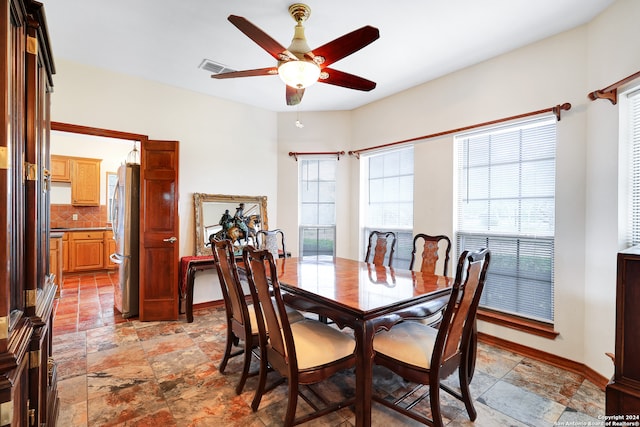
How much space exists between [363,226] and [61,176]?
6143 mm

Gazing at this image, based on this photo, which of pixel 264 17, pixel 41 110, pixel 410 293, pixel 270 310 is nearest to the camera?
pixel 41 110

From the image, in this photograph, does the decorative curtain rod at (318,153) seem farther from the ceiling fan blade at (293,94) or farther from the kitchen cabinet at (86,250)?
the kitchen cabinet at (86,250)

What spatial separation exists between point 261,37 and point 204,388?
8.08 ft

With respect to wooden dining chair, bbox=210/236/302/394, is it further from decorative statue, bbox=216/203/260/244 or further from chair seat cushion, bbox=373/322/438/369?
decorative statue, bbox=216/203/260/244

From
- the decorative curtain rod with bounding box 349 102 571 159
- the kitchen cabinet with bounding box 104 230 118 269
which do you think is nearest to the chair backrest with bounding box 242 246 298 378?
the decorative curtain rod with bounding box 349 102 571 159

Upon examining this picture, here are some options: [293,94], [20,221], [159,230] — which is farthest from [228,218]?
[20,221]

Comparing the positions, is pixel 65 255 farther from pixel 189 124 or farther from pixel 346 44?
pixel 346 44

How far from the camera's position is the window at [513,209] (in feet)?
9.09

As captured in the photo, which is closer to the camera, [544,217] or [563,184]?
[563,184]

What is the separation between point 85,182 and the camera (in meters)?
6.29

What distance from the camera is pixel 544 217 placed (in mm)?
2779

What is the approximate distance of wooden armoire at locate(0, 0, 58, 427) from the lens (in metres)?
0.94

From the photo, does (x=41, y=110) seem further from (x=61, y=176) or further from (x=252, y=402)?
(x=61, y=176)

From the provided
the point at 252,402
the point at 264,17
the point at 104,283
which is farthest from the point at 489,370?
the point at 104,283
